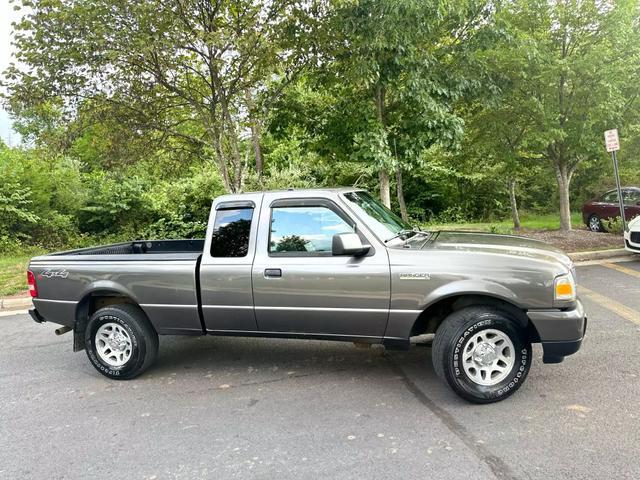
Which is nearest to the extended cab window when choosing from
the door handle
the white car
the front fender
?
the door handle

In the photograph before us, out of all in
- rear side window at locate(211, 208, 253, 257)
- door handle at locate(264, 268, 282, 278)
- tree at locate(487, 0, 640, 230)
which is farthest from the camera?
tree at locate(487, 0, 640, 230)

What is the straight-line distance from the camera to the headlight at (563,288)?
3602 millimetres

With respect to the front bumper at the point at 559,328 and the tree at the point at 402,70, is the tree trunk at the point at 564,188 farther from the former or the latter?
the front bumper at the point at 559,328

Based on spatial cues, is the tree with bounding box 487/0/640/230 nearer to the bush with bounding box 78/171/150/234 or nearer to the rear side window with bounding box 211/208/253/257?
the rear side window with bounding box 211/208/253/257

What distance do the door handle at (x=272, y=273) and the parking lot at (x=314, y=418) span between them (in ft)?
3.30

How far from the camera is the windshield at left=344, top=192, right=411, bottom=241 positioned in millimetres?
4148

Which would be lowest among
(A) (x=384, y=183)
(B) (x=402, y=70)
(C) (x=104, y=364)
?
(C) (x=104, y=364)

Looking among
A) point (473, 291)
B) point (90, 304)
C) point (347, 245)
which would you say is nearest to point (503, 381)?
point (473, 291)

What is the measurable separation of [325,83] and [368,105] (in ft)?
3.29

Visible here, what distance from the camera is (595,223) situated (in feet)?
46.8

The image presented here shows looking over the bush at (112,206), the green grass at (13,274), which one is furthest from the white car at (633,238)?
the bush at (112,206)

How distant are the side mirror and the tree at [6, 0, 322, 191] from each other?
A: 190 inches

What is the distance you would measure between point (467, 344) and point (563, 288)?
85 centimetres

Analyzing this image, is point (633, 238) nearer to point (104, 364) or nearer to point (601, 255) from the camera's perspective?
point (601, 255)
